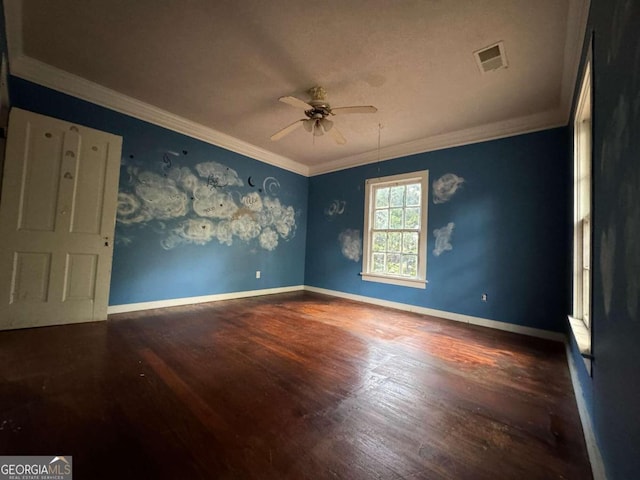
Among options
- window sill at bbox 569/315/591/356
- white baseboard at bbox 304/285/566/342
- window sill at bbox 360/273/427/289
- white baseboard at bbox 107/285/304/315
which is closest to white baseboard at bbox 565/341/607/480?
window sill at bbox 569/315/591/356

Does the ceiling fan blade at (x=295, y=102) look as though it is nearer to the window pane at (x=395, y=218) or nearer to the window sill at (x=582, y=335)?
the window pane at (x=395, y=218)

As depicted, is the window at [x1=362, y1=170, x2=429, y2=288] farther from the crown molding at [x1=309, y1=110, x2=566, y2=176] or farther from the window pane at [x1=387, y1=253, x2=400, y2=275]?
the crown molding at [x1=309, y1=110, x2=566, y2=176]

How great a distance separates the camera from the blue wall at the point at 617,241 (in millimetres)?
745

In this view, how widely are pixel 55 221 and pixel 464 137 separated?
5.03 meters

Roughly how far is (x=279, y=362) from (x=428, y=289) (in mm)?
2609

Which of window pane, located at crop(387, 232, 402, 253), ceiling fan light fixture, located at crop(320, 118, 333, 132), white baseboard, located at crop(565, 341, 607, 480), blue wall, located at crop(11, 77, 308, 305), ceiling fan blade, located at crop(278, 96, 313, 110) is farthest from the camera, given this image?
window pane, located at crop(387, 232, 402, 253)

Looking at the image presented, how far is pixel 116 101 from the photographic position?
9.89 ft

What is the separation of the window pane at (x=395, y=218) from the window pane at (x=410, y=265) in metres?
0.54

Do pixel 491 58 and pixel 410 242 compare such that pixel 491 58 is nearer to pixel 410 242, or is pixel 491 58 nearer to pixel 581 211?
pixel 581 211

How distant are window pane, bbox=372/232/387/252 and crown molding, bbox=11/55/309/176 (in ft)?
8.50

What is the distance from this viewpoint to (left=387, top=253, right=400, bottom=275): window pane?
414 centimetres

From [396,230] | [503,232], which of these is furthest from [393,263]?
[503,232]

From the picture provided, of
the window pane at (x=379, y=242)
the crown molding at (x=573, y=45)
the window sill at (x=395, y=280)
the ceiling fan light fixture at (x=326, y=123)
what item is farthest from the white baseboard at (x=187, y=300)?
the crown molding at (x=573, y=45)

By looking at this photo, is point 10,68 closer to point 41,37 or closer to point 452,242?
point 41,37
